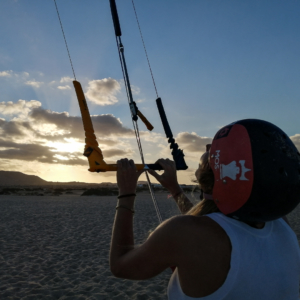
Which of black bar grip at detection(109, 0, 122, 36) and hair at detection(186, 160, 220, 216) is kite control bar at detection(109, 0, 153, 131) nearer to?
black bar grip at detection(109, 0, 122, 36)

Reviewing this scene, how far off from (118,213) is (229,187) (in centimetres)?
62

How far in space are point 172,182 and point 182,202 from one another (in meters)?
0.17

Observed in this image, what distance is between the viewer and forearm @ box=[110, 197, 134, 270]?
1324 mm

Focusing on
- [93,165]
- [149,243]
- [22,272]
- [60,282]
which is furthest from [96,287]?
[149,243]

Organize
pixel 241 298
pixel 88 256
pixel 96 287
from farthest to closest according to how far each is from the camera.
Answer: pixel 88 256 → pixel 96 287 → pixel 241 298

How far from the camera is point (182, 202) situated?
2.05 metres

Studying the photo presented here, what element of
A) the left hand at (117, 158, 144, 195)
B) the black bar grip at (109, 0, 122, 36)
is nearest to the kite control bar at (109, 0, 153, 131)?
the black bar grip at (109, 0, 122, 36)

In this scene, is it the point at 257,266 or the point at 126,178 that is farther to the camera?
the point at 126,178

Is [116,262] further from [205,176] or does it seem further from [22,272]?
[22,272]

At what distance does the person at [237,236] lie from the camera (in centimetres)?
108

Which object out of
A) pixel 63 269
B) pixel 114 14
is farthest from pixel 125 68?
pixel 63 269

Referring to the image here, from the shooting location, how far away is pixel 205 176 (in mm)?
1498

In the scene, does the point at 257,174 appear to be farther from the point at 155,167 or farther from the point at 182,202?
the point at 182,202

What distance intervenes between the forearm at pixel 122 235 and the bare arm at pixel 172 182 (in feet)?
1.92
